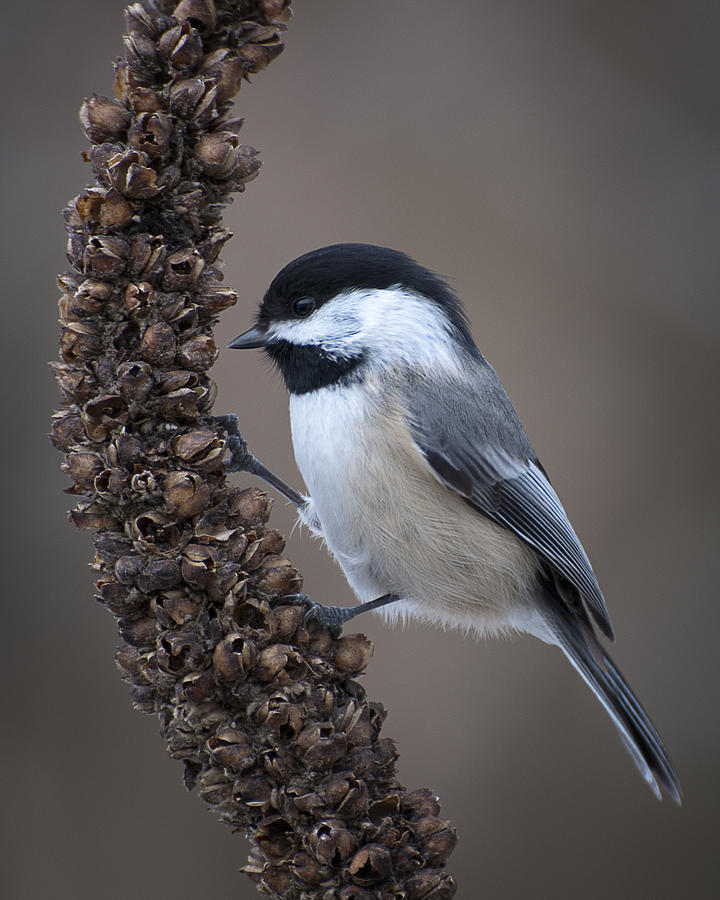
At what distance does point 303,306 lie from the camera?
133 centimetres

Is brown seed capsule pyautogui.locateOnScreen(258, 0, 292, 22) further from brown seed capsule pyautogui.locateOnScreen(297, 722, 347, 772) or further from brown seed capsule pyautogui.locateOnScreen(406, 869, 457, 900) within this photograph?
brown seed capsule pyautogui.locateOnScreen(406, 869, 457, 900)

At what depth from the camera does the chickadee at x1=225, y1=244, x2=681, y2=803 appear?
1308 millimetres

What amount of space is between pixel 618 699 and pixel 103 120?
1145 mm

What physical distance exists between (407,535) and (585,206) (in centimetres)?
120

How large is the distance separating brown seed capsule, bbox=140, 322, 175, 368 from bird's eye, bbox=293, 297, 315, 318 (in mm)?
519

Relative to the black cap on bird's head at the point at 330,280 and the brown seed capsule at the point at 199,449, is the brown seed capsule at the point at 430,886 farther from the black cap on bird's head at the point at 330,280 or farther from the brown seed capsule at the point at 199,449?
the black cap on bird's head at the point at 330,280

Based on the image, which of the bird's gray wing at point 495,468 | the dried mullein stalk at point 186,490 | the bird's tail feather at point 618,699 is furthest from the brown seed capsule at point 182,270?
the bird's tail feather at point 618,699

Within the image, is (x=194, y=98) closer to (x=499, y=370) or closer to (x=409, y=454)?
(x=409, y=454)

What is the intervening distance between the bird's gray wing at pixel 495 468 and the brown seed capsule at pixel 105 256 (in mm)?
614

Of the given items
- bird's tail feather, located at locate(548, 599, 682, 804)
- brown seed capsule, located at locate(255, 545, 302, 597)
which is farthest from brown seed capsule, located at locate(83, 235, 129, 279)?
bird's tail feather, located at locate(548, 599, 682, 804)

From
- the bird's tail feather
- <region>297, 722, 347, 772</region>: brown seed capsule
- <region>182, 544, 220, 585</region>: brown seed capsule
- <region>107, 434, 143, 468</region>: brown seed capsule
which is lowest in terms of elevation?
the bird's tail feather

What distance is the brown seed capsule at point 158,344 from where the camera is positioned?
0.82 meters

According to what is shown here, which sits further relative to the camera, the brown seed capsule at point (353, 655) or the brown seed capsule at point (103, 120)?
the brown seed capsule at point (353, 655)

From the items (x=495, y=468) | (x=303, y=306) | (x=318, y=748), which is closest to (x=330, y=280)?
(x=303, y=306)
